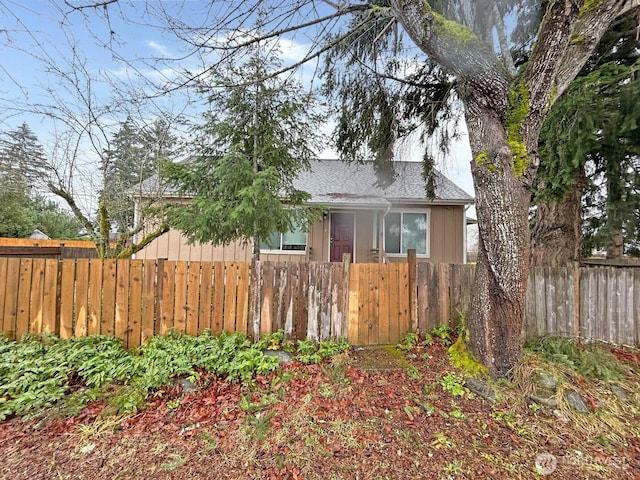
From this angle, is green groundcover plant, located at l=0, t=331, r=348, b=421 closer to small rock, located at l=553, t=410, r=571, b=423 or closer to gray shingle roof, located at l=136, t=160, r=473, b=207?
small rock, located at l=553, t=410, r=571, b=423

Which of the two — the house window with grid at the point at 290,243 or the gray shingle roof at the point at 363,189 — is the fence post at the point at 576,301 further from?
the house window with grid at the point at 290,243

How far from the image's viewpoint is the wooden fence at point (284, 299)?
389cm

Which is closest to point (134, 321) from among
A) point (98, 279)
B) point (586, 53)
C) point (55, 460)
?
point (98, 279)

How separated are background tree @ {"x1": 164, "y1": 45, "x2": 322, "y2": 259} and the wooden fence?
1.62 metres

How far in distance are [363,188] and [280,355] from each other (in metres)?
7.64

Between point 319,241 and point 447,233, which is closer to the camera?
point 319,241

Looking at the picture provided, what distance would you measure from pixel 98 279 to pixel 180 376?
6.08 feet

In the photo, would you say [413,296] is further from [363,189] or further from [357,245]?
[363,189]

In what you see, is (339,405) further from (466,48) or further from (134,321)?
(466,48)

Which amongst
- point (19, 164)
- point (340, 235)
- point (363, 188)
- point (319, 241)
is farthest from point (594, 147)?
point (19, 164)

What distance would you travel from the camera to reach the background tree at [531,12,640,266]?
397cm

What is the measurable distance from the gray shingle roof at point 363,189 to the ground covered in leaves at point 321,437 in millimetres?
6071

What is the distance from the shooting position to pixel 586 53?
9.71ft

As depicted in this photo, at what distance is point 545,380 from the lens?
297cm
